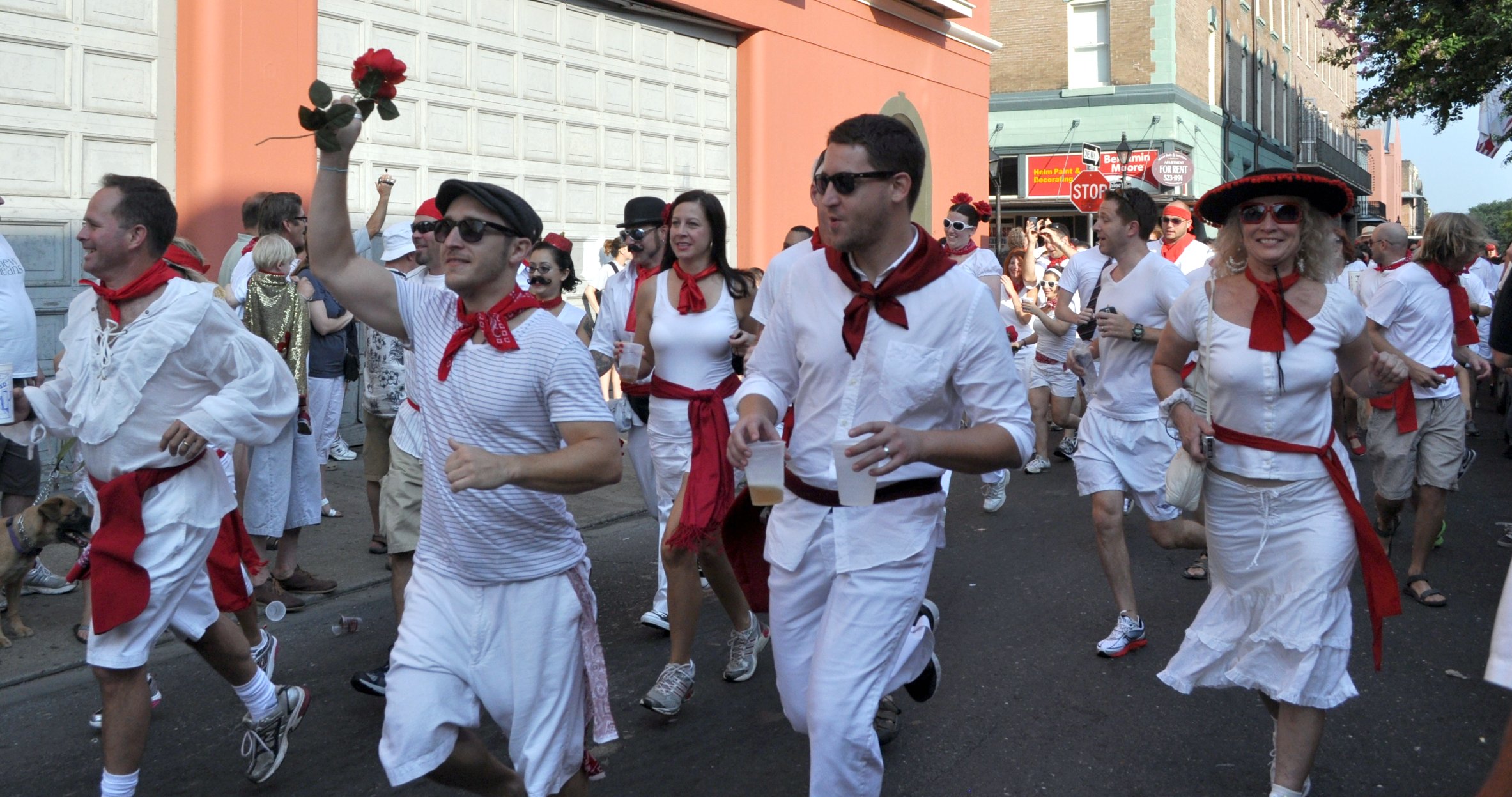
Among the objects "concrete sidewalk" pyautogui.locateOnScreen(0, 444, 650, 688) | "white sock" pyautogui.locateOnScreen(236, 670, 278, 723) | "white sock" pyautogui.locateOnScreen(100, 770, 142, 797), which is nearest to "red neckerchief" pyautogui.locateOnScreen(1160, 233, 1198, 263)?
"concrete sidewalk" pyautogui.locateOnScreen(0, 444, 650, 688)

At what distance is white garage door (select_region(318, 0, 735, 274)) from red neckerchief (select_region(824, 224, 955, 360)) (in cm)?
739

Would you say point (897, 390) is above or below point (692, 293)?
below

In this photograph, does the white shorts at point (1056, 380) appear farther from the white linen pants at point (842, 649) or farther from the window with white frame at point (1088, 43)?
the window with white frame at point (1088, 43)

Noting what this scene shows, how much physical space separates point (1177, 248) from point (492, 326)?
7869 mm

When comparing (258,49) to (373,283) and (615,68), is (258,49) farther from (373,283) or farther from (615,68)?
(373,283)

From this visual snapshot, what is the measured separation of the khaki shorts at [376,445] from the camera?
740cm

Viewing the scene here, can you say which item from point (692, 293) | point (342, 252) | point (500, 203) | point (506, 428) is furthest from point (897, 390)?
point (692, 293)

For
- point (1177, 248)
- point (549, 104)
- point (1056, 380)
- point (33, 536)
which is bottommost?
point (33, 536)

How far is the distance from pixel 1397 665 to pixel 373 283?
4817 millimetres

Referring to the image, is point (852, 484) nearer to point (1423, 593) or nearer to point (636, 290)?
point (636, 290)

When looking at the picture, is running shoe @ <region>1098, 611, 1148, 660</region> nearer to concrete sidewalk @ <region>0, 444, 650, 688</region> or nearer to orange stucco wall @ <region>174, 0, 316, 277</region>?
concrete sidewalk @ <region>0, 444, 650, 688</region>

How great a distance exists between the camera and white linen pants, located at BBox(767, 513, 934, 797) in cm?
330

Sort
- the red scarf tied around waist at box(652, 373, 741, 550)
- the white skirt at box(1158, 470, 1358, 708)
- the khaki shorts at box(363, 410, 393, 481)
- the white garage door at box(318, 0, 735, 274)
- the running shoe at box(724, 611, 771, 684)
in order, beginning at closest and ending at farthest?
the white skirt at box(1158, 470, 1358, 708)
the red scarf tied around waist at box(652, 373, 741, 550)
the running shoe at box(724, 611, 771, 684)
the khaki shorts at box(363, 410, 393, 481)
the white garage door at box(318, 0, 735, 274)

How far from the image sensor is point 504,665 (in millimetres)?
3354
